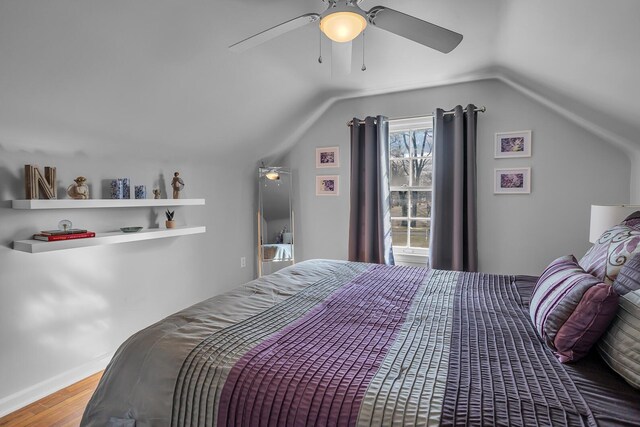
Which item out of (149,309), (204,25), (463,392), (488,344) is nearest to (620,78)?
(488,344)

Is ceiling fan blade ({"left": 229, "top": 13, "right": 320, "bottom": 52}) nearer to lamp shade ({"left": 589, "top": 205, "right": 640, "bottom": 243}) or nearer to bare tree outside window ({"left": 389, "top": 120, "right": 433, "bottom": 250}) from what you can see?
lamp shade ({"left": 589, "top": 205, "right": 640, "bottom": 243})

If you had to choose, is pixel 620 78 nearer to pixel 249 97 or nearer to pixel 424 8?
pixel 424 8

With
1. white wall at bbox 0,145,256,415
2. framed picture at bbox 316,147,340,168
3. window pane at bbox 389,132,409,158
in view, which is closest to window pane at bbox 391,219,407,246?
window pane at bbox 389,132,409,158

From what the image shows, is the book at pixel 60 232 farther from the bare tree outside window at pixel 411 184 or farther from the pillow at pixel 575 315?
the bare tree outside window at pixel 411 184

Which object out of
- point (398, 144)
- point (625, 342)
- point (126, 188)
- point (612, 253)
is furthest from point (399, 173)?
point (625, 342)

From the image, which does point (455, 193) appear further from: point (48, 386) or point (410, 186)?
point (48, 386)

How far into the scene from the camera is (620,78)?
1.95m

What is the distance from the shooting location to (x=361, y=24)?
5.18 feet

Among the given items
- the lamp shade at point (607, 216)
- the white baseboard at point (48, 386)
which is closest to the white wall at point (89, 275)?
the white baseboard at point (48, 386)

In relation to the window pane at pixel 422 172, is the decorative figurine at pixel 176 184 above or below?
below

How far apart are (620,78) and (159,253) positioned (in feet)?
11.3

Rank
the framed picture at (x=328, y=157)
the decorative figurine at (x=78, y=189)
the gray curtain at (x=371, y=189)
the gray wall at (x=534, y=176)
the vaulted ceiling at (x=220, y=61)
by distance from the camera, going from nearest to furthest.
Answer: the vaulted ceiling at (x=220, y=61)
the decorative figurine at (x=78, y=189)
the gray wall at (x=534, y=176)
the gray curtain at (x=371, y=189)
the framed picture at (x=328, y=157)

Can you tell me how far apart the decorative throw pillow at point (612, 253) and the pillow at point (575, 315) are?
0.16m

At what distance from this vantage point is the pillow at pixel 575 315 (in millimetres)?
1073
